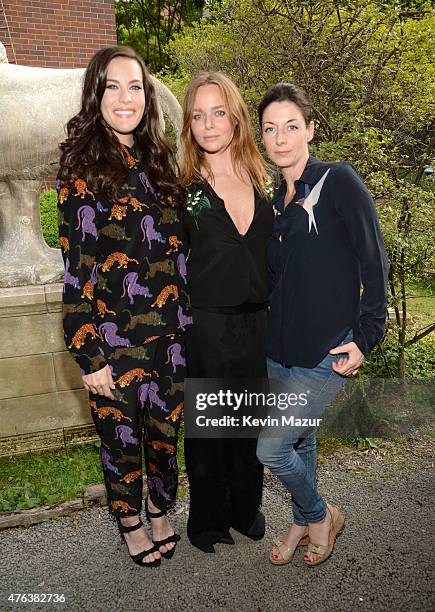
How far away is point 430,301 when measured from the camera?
717cm

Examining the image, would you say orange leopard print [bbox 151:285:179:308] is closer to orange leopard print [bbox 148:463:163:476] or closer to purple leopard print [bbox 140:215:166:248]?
purple leopard print [bbox 140:215:166:248]

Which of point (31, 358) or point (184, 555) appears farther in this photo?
point (31, 358)

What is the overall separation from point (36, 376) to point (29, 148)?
1.47m

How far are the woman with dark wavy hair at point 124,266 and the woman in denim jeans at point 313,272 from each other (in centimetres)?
43

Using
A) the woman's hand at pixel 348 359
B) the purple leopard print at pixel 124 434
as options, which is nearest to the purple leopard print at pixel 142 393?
the purple leopard print at pixel 124 434

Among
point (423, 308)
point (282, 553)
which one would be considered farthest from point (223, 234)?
point (423, 308)

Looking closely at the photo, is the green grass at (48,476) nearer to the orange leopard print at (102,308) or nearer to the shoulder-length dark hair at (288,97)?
the orange leopard print at (102,308)

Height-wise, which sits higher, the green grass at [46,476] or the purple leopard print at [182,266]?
the purple leopard print at [182,266]

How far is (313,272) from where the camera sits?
6.76ft

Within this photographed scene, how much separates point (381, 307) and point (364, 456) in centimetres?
187

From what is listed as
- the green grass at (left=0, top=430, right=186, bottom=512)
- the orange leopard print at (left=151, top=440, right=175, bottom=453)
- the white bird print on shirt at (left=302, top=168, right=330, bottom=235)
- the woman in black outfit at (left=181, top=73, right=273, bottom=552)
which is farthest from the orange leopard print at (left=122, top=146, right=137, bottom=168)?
the green grass at (left=0, top=430, right=186, bottom=512)

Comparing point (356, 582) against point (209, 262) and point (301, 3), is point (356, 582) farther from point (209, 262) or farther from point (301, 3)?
point (301, 3)

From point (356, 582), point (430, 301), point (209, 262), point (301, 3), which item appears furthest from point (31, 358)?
point (430, 301)

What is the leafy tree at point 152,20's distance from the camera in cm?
1784
